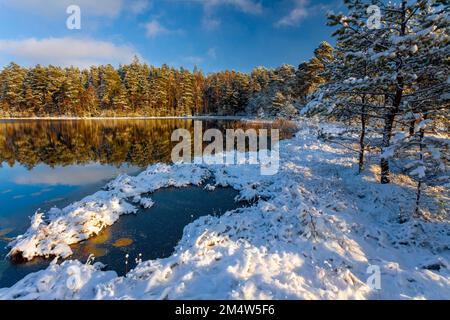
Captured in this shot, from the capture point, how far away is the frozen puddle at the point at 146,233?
586 centimetres

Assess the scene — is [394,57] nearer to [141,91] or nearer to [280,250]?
[280,250]

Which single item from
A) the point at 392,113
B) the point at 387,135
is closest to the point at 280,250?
the point at 387,135

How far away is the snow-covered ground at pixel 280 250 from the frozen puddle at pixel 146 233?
1.14 feet

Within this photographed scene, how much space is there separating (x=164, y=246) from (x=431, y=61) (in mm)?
9460

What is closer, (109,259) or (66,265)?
(66,265)

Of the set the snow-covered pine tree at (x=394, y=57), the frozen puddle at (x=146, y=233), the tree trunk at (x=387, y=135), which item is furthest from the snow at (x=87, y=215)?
the tree trunk at (x=387, y=135)

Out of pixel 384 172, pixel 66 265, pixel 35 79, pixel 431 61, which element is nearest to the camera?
pixel 66 265

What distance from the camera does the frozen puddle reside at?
5859mm

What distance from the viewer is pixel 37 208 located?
30.2 feet

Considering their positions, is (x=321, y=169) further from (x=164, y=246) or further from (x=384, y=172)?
(x=164, y=246)

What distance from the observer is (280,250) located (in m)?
5.71

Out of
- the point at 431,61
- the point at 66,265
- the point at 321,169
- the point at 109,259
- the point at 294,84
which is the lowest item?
the point at 109,259

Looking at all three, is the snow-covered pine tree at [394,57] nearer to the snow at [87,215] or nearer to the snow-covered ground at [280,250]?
the snow-covered ground at [280,250]

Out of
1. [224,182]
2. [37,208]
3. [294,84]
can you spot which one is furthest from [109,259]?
[294,84]
